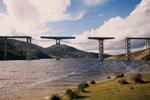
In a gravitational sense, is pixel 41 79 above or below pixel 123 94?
below

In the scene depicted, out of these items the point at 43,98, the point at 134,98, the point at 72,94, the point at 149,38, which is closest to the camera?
the point at 134,98

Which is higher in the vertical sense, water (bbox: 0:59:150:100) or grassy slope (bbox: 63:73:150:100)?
grassy slope (bbox: 63:73:150:100)

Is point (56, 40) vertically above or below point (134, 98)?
above

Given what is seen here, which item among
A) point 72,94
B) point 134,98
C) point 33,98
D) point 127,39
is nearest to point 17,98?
point 33,98

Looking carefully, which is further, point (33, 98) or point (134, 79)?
point (134, 79)

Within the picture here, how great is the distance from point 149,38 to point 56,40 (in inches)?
5080

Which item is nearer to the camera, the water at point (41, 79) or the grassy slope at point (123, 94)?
the grassy slope at point (123, 94)

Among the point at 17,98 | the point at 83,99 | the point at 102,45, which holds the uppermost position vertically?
the point at 102,45

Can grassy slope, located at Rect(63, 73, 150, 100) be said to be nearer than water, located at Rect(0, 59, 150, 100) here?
Yes

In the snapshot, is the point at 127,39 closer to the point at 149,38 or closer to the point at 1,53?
the point at 149,38

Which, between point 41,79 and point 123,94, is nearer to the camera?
point 123,94

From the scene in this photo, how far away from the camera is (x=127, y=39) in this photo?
157500 mm

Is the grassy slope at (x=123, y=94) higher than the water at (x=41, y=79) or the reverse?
higher

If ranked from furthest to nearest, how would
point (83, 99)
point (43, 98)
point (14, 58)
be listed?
point (14, 58) → point (43, 98) → point (83, 99)
